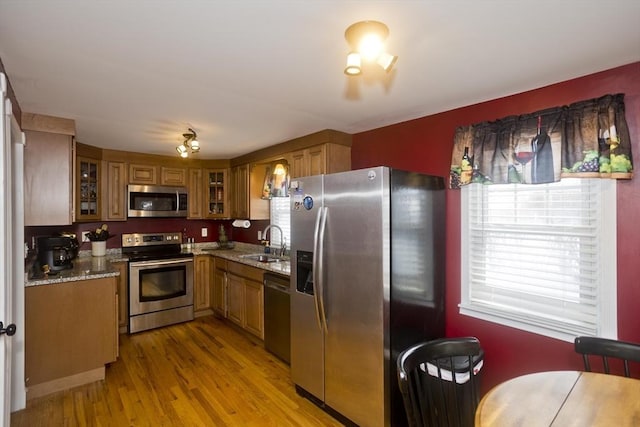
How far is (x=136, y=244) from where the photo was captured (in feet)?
15.0

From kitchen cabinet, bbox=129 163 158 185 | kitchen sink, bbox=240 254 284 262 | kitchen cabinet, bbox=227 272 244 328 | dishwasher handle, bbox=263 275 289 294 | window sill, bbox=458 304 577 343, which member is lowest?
kitchen cabinet, bbox=227 272 244 328

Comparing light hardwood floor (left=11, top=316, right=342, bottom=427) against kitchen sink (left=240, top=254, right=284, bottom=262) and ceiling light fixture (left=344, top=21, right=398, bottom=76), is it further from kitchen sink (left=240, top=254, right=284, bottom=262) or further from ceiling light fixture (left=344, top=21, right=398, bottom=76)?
ceiling light fixture (left=344, top=21, right=398, bottom=76)

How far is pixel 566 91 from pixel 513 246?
1039mm

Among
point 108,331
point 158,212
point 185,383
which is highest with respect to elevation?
point 158,212

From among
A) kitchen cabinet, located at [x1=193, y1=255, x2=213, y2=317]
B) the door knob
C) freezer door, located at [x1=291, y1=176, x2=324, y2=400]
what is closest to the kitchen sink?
kitchen cabinet, located at [x1=193, y1=255, x2=213, y2=317]

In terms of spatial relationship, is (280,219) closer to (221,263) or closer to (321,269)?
(221,263)

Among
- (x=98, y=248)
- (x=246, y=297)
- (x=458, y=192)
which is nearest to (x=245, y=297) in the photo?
(x=246, y=297)

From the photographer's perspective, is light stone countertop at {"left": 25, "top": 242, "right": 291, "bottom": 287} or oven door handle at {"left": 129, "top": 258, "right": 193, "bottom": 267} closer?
light stone countertop at {"left": 25, "top": 242, "right": 291, "bottom": 287}

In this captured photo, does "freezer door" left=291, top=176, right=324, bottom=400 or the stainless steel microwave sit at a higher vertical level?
the stainless steel microwave

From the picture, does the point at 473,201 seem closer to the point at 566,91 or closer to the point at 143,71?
the point at 566,91

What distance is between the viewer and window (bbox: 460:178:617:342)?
6.24 feet

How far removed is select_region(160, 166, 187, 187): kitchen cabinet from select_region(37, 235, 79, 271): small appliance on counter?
1.69 meters

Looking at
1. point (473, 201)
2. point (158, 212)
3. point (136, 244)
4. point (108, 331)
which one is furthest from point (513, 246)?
point (136, 244)

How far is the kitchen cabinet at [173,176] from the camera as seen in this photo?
4.62 m
